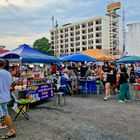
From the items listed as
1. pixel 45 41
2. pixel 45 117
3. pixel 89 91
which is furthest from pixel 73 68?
pixel 45 41

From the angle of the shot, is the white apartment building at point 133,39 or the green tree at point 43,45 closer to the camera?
the white apartment building at point 133,39

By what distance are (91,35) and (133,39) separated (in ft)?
168

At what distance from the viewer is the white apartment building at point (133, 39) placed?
3353 centimetres

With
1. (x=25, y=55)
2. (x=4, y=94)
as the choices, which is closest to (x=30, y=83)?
(x=25, y=55)

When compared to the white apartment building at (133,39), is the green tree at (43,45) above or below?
above

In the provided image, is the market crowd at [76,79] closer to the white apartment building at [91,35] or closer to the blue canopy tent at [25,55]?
the blue canopy tent at [25,55]

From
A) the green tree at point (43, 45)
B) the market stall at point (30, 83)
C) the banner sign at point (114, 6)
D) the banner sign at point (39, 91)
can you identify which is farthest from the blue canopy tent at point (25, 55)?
the banner sign at point (114, 6)

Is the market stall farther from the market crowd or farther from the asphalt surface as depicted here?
the asphalt surface

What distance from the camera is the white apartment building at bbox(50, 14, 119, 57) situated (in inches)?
3201

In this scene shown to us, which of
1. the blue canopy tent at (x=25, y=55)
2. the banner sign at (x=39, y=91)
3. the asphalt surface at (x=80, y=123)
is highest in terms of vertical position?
the blue canopy tent at (x=25, y=55)

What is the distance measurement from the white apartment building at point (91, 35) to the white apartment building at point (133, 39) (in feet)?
138

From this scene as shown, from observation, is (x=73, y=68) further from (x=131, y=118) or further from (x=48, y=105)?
(x=131, y=118)

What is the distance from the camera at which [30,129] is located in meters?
6.25

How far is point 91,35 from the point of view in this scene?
84500 millimetres
